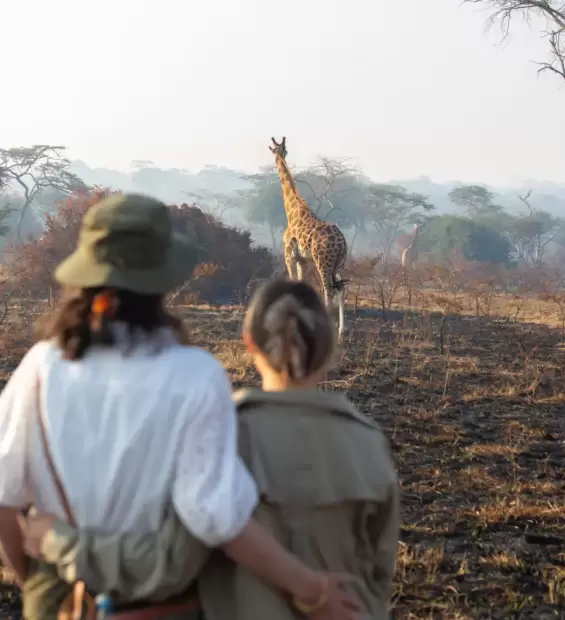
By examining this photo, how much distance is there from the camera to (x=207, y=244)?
13453mm

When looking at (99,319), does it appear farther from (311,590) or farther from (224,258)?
(224,258)

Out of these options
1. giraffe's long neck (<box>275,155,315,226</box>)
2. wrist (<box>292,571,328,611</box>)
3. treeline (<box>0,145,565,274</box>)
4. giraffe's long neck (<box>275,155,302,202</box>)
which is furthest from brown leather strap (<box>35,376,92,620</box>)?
treeline (<box>0,145,565,274</box>)

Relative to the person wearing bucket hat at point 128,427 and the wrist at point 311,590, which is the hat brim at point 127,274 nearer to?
the person wearing bucket hat at point 128,427

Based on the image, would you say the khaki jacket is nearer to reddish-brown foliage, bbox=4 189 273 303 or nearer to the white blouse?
the white blouse

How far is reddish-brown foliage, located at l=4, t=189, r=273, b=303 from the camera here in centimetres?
1357

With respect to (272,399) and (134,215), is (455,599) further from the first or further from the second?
(134,215)

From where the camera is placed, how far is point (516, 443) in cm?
483

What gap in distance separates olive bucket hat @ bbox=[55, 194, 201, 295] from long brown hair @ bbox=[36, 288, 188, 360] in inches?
0.7

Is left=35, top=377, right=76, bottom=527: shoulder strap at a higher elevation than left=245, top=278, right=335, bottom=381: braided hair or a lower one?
lower

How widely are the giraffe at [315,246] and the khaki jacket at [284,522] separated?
715 cm

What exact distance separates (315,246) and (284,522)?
805 centimetres

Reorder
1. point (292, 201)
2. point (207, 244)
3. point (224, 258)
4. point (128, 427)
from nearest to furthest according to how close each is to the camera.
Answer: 1. point (128, 427)
2. point (292, 201)
3. point (207, 244)
4. point (224, 258)

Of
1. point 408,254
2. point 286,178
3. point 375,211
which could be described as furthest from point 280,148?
point 375,211

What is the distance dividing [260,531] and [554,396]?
5.24m
